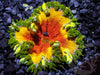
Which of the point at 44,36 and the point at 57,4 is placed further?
the point at 57,4

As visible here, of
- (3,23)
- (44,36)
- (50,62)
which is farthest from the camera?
(3,23)

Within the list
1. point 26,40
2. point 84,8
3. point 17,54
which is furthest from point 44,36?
point 84,8

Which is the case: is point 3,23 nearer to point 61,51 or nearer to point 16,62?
point 16,62

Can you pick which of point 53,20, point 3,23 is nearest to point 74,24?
point 53,20

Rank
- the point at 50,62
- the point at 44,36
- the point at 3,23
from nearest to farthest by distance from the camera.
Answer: the point at 50,62 → the point at 44,36 → the point at 3,23

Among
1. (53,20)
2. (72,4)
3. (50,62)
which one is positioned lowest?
(50,62)

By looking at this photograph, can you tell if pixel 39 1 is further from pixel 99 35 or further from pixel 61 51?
pixel 99 35

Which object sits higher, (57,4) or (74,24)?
(57,4)
